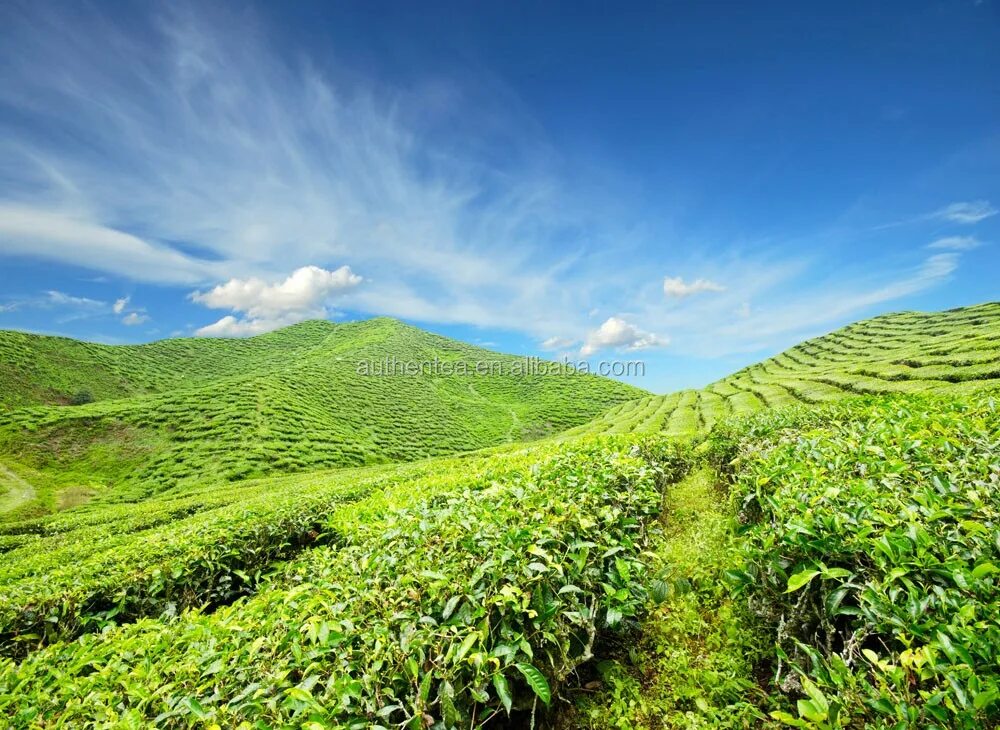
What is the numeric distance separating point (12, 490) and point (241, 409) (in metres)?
18.1

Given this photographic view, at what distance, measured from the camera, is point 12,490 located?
101 feet

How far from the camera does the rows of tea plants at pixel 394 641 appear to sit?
8.89 feet

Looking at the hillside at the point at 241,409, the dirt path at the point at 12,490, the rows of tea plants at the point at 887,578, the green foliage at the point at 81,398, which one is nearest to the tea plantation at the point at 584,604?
the rows of tea plants at the point at 887,578

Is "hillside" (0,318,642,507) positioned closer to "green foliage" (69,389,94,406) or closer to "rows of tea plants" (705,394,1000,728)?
"green foliage" (69,389,94,406)

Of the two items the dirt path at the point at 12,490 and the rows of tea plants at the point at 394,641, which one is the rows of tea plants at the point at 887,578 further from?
the dirt path at the point at 12,490

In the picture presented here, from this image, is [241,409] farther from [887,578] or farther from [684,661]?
[887,578]

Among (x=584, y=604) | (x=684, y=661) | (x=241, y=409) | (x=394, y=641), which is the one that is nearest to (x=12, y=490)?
(x=241, y=409)

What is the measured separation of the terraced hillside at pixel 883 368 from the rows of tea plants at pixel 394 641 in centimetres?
1215

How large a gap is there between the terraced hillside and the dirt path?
4230cm

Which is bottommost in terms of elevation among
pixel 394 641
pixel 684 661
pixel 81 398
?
pixel 684 661

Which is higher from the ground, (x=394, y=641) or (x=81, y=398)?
(x=81, y=398)

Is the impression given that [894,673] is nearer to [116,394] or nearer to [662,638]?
[662,638]

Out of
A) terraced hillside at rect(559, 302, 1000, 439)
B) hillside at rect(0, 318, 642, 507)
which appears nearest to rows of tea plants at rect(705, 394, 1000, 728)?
terraced hillside at rect(559, 302, 1000, 439)

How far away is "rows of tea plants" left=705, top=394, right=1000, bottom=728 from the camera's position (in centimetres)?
212
